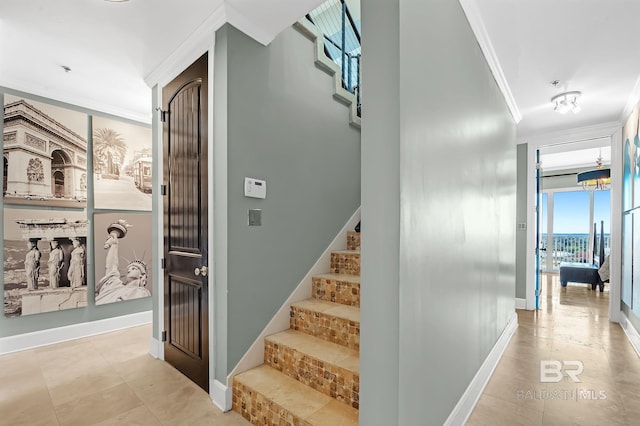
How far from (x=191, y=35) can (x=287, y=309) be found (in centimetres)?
224

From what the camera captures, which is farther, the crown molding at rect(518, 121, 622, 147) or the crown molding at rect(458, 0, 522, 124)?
the crown molding at rect(518, 121, 622, 147)

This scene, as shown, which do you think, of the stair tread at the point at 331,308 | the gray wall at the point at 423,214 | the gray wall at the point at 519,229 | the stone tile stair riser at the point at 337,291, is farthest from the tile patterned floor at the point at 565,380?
the stone tile stair riser at the point at 337,291

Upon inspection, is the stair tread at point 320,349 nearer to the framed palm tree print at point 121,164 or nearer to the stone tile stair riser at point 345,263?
the stone tile stair riser at point 345,263

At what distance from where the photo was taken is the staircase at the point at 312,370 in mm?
1706

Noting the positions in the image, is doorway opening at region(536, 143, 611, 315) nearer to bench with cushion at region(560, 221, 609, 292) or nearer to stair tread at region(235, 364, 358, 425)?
bench with cushion at region(560, 221, 609, 292)

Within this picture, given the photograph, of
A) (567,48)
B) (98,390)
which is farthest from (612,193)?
(98,390)

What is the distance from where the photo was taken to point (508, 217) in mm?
3283

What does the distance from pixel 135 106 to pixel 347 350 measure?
3.66 m

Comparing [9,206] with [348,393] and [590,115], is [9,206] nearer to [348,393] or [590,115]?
[348,393]

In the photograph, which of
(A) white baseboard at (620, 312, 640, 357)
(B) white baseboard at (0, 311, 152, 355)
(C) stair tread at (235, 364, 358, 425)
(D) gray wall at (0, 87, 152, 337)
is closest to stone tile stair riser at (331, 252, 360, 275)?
(C) stair tread at (235, 364, 358, 425)

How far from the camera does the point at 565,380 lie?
2.47 metres

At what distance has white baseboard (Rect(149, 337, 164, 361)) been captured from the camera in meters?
2.77

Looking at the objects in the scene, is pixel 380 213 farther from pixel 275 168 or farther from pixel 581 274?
pixel 581 274

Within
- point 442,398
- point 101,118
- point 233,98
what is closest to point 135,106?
point 101,118
